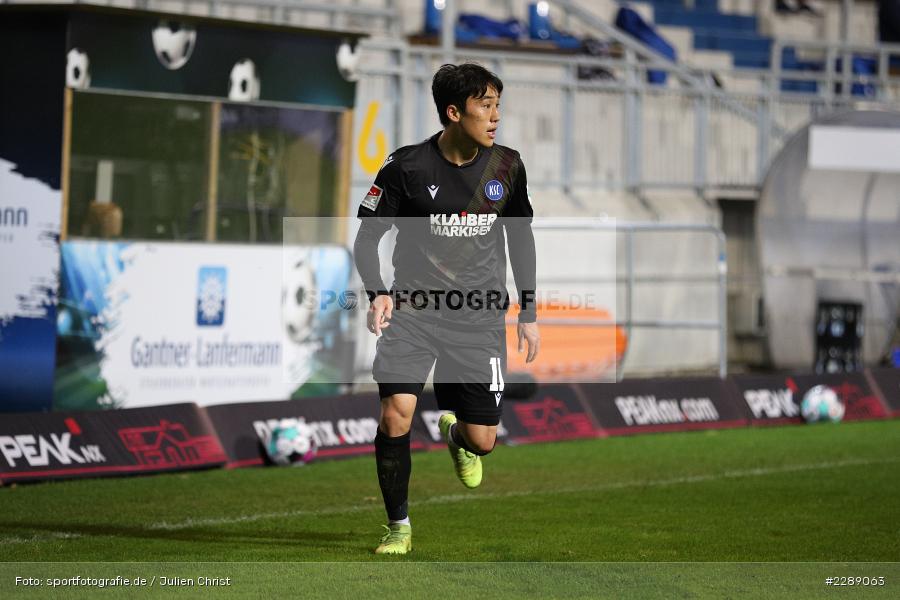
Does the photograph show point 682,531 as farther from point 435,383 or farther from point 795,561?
point 435,383

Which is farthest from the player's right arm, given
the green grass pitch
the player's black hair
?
the green grass pitch

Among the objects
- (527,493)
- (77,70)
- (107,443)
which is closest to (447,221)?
(527,493)

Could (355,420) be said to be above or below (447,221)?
below

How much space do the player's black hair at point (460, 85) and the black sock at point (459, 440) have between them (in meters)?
1.64

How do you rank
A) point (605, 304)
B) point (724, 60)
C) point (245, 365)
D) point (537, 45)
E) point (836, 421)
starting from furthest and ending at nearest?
1. point (724, 60)
2. point (537, 45)
3. point (605, 304)
4. point (836, 421)
5. point (245, 365)

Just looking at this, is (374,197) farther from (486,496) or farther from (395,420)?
(486,496)

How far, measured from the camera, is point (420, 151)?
790cm

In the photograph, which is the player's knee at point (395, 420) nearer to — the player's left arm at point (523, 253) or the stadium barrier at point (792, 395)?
the player's left arm at point (523, 253)

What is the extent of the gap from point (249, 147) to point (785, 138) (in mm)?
10896

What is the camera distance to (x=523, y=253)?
324 inches

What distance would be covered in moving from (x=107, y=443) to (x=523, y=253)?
4517 millimetres

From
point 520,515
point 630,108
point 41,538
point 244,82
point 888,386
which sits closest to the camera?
point 41,538

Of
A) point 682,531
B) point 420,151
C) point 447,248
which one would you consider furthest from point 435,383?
point 682,531

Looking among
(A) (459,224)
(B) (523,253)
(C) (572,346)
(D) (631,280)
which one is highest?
(D) (631,280)
